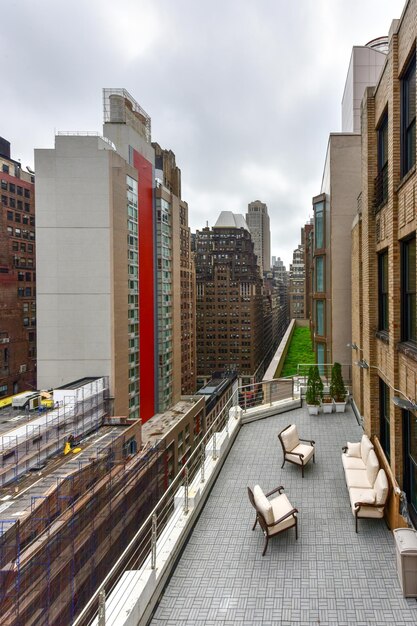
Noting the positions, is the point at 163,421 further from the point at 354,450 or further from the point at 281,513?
the point at 281,513

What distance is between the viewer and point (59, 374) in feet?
108

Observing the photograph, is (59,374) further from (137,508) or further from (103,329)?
(137,508)

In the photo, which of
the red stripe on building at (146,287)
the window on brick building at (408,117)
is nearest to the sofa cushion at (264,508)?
the window on brick building at (408,117)

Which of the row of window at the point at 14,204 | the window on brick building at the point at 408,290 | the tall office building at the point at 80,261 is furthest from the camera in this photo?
the row of window at the point at 14,204

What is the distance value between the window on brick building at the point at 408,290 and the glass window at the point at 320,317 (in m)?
13.1

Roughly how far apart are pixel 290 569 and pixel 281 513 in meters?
0.90

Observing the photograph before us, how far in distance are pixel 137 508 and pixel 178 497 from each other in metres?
21.3

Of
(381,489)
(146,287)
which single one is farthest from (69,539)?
(146,287)

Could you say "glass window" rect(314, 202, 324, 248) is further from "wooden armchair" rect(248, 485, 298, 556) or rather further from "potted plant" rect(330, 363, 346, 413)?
"wooden armchair" rect(248, 485, 298, 556)

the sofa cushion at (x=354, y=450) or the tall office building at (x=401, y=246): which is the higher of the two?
the tall office building at (x=401, y=246)

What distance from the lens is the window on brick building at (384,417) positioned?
7376mm

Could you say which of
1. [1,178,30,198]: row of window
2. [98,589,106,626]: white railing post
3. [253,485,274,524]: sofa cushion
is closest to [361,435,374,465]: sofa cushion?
[253,485,274,524]: sofa cushion

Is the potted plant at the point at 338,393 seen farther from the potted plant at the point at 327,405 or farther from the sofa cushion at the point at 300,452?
the sofa cushion at the point at 300,452

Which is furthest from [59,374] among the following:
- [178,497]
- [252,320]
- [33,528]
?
[252,320]
